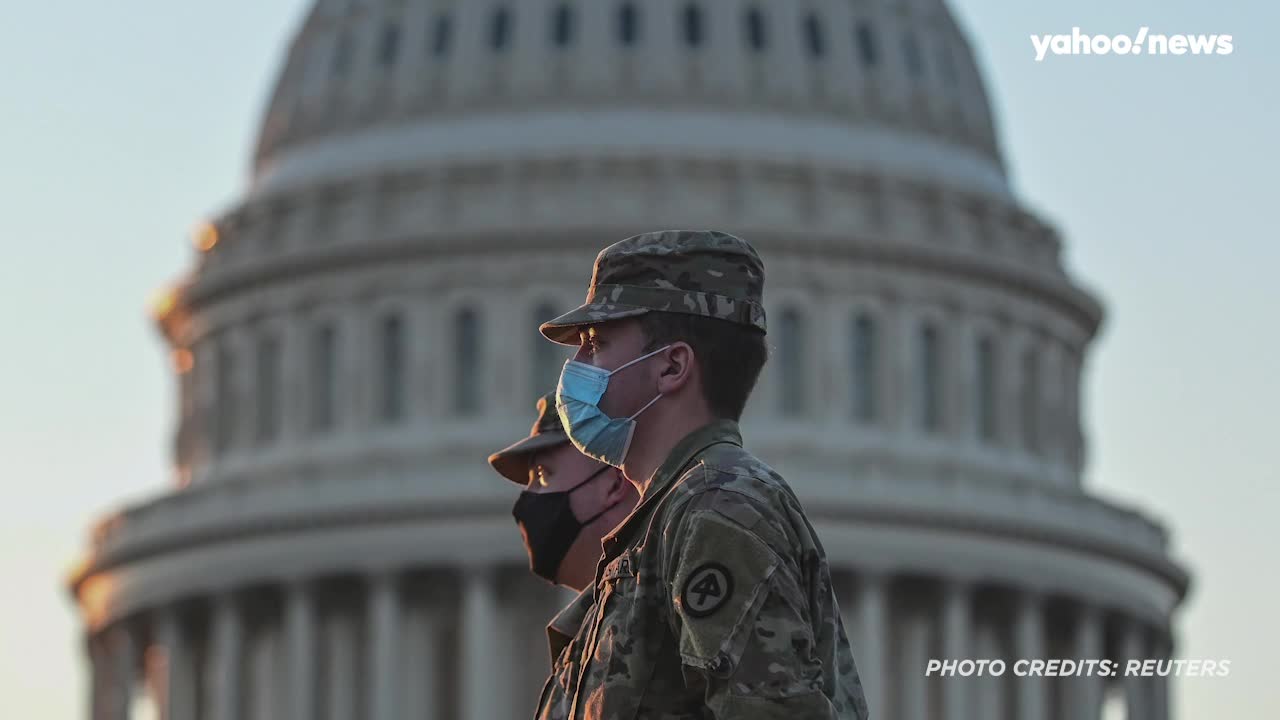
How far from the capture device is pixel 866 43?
10725cm

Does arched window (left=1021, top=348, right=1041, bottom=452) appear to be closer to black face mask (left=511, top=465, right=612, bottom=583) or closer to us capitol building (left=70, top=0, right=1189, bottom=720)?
us capitol building (left=70, top=0, right=1189, bottom=720)

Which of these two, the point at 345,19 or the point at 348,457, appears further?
the point at 345,19

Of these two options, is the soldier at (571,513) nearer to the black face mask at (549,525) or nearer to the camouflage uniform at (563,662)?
the black face mask at (549,525)

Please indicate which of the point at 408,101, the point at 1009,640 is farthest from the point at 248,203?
the point at 1009,640

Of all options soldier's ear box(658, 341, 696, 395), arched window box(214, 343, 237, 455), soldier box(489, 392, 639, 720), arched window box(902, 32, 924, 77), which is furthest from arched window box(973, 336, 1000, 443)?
soldier's ear box(658, 341, 696, 395)

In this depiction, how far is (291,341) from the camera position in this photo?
340ft

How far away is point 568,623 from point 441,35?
97.2m

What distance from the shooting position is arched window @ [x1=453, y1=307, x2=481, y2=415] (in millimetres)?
101000

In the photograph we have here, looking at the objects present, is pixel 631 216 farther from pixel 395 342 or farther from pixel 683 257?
pixel 683 257

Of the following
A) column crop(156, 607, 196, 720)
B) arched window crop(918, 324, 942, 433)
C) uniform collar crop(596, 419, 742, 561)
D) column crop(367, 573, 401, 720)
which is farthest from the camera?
arched window crop(918, 324, 942, 433)

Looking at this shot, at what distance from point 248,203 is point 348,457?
9.66 metres

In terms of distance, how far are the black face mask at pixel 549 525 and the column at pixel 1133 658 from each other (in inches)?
3611

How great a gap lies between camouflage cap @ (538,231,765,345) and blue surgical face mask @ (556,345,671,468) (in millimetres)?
137

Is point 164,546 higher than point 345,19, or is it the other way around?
point 345,19
